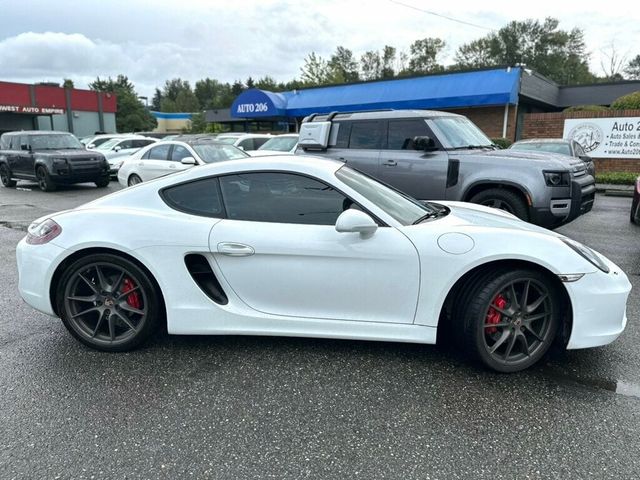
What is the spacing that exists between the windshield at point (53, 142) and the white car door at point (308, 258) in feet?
45.3

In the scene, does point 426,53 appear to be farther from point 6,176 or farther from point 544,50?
point 6,176

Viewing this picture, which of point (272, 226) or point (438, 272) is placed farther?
point (272, 226)

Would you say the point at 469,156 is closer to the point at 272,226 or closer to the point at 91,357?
the point at 272,226

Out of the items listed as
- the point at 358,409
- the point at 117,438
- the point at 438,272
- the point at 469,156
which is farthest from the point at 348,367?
the point at 469,156

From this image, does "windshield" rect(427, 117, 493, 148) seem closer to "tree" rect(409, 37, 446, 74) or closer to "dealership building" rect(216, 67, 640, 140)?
"dealership building" rect(216, 67, 640, 140)

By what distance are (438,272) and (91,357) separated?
8.34ft

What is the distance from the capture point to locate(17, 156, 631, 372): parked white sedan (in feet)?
9.89

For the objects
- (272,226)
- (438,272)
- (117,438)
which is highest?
(272,226)

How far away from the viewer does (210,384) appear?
303cm

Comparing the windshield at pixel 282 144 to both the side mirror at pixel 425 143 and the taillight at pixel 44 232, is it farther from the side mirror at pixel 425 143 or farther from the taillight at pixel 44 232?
the taillight at pixel 44 232

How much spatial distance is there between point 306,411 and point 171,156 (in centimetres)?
1004

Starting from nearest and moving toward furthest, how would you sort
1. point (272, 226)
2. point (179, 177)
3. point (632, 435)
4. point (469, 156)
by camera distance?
point (632, 435) < point (272, 226) < point (179, 177) < point (469, 156)

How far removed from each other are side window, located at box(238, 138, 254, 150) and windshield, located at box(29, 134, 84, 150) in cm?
513

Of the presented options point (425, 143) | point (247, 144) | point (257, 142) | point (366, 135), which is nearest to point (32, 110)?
point (257, 142)
